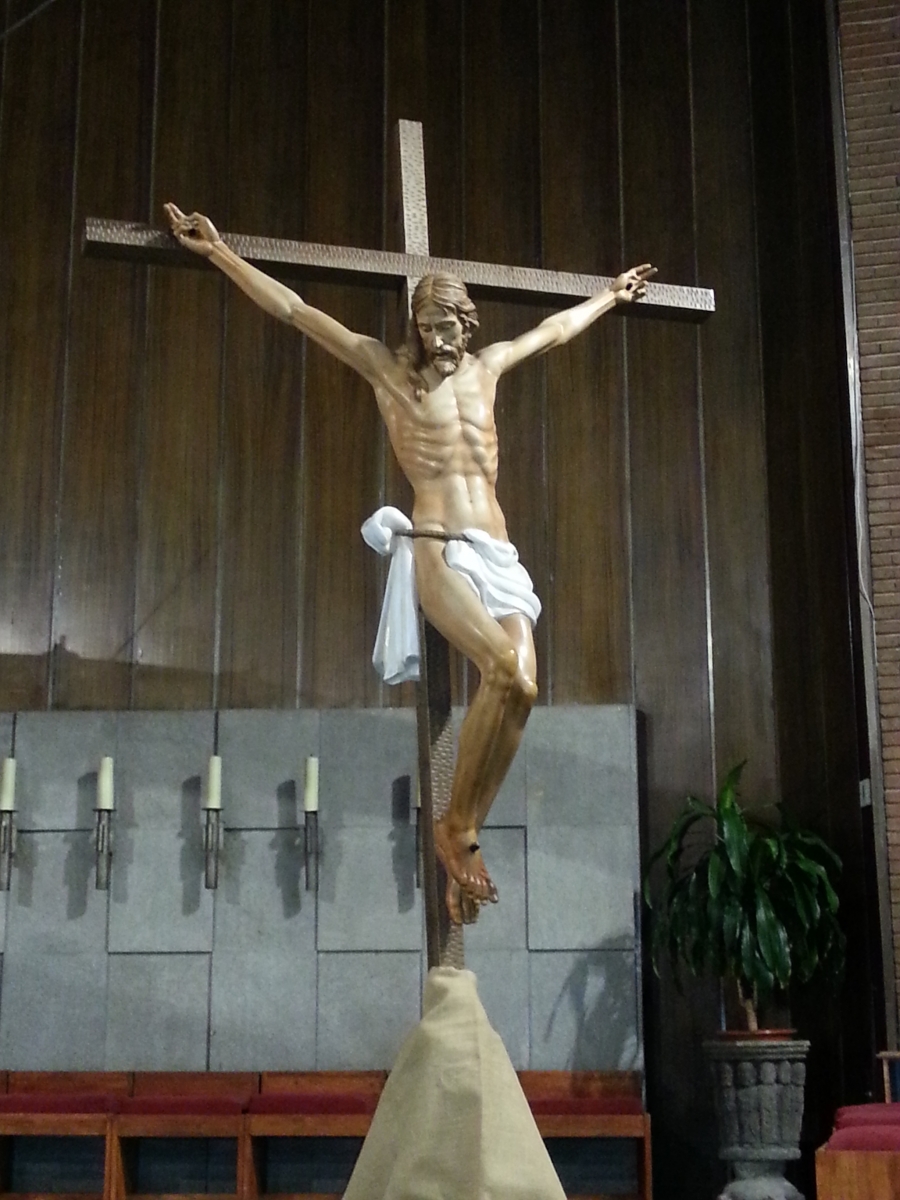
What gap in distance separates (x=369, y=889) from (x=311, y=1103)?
827mm

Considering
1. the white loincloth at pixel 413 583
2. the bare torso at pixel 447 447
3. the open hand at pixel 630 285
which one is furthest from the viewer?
the open hand at pixel 630 285

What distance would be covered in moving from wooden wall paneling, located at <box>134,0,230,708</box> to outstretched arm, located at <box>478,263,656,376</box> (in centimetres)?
229

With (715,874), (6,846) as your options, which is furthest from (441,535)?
(6,846)

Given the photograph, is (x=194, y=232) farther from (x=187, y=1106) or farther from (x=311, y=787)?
(x=187, y=1106)

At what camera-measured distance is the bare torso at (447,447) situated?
3627 millimetres

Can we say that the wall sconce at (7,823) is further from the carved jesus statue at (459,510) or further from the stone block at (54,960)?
the carved jesus statue at (459,510)

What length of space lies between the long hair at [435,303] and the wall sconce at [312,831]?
6.74 feet

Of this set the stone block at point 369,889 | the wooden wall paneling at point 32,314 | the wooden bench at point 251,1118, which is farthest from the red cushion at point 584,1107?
the wooden wall paneling at point 32,314

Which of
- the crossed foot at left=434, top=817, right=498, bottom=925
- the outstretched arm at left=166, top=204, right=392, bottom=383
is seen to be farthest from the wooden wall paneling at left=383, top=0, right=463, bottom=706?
the crossed foot at left=434, top=817, right=498, bottom=925

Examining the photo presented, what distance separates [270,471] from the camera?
20.2ft

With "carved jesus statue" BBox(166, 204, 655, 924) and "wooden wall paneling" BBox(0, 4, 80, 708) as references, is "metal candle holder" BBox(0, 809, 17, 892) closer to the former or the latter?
"wooden wall paneling" BBox(0, 4, 80, 708)

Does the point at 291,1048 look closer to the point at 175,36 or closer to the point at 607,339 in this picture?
the point at 607,339

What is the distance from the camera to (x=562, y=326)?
408cm

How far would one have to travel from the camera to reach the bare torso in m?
3.63
